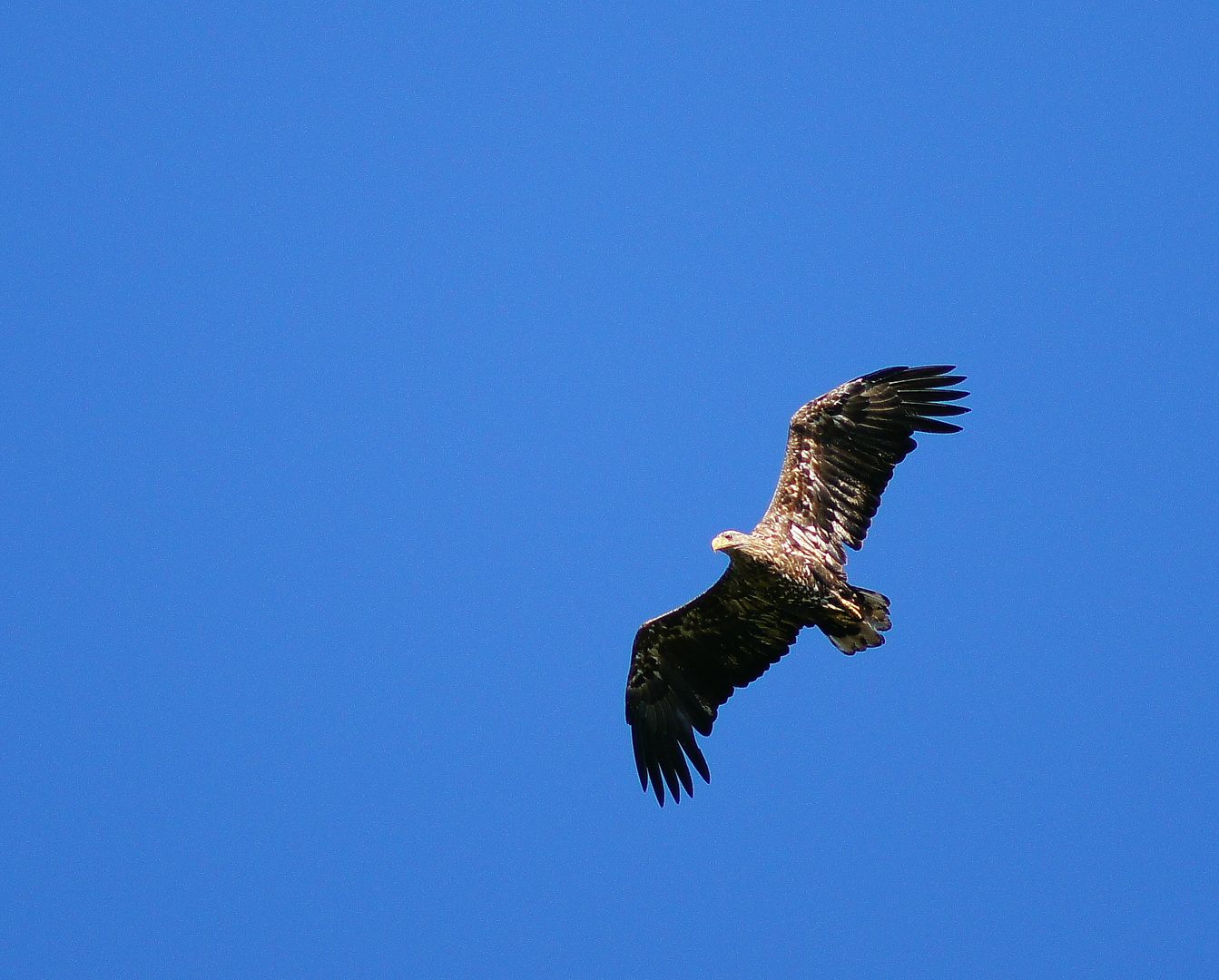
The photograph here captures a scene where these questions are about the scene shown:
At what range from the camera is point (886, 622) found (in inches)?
594

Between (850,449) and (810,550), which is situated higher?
(850,449)

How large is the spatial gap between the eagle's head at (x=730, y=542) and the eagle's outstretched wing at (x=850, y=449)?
27.8 inches

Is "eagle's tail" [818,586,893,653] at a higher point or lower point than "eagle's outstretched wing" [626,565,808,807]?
lower

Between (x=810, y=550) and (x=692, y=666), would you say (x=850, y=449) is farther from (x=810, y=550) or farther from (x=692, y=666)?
(x=692, y=666)

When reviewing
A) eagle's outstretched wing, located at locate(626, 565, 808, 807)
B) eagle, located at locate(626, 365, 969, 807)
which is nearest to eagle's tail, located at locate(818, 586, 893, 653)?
eagle, located at locate(626, 365, 969, 807)

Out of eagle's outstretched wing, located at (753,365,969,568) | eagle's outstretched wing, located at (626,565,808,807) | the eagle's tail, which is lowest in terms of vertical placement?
the eagle's tail

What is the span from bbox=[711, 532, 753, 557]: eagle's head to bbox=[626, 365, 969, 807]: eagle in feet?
0.04

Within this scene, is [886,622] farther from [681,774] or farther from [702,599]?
[681,774]

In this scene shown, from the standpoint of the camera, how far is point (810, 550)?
15.2 metres

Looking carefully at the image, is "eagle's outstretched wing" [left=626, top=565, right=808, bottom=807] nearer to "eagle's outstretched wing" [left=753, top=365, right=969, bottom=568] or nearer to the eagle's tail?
the eagle's tail

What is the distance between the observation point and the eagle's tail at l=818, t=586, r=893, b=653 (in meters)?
15.0

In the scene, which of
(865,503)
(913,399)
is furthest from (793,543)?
(913,399)

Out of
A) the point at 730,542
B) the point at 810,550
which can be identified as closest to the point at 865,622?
the point at 810,550

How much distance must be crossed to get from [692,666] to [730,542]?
2.28 meters
